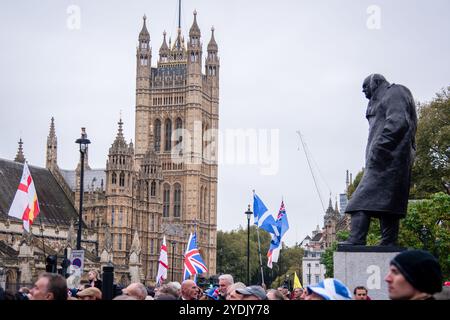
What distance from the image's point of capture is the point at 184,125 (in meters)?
145

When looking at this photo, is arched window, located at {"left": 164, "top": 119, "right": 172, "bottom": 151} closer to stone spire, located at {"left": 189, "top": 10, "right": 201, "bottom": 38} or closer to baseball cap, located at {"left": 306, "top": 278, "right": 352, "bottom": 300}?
stone spire, located at {"left": 189, "top": 10, "right": 201, "bottom": 38}

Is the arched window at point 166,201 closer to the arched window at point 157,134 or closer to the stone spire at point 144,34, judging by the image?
the arched window at point 157,134

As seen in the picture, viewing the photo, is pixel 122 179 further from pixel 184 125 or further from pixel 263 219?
pixel 184 125

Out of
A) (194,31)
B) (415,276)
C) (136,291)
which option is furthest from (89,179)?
(415,276)

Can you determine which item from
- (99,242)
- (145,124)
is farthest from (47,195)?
(145,124)

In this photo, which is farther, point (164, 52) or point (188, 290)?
point (164, 52)

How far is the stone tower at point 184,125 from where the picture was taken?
14188 cm

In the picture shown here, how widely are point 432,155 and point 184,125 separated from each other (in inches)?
3248

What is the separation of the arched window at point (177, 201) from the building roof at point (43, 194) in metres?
49.6

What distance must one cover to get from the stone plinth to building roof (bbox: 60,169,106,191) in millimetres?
80825

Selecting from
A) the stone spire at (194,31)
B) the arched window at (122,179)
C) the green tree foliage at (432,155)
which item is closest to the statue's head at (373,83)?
the green tree foliage at (432,155)

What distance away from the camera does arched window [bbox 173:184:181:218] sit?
141 metres

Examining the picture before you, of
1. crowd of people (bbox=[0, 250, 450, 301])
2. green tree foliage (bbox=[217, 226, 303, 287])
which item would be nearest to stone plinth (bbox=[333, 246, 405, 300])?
crowd of people (bbox=[0, 250, 450, 301])

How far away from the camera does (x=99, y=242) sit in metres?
86.1
